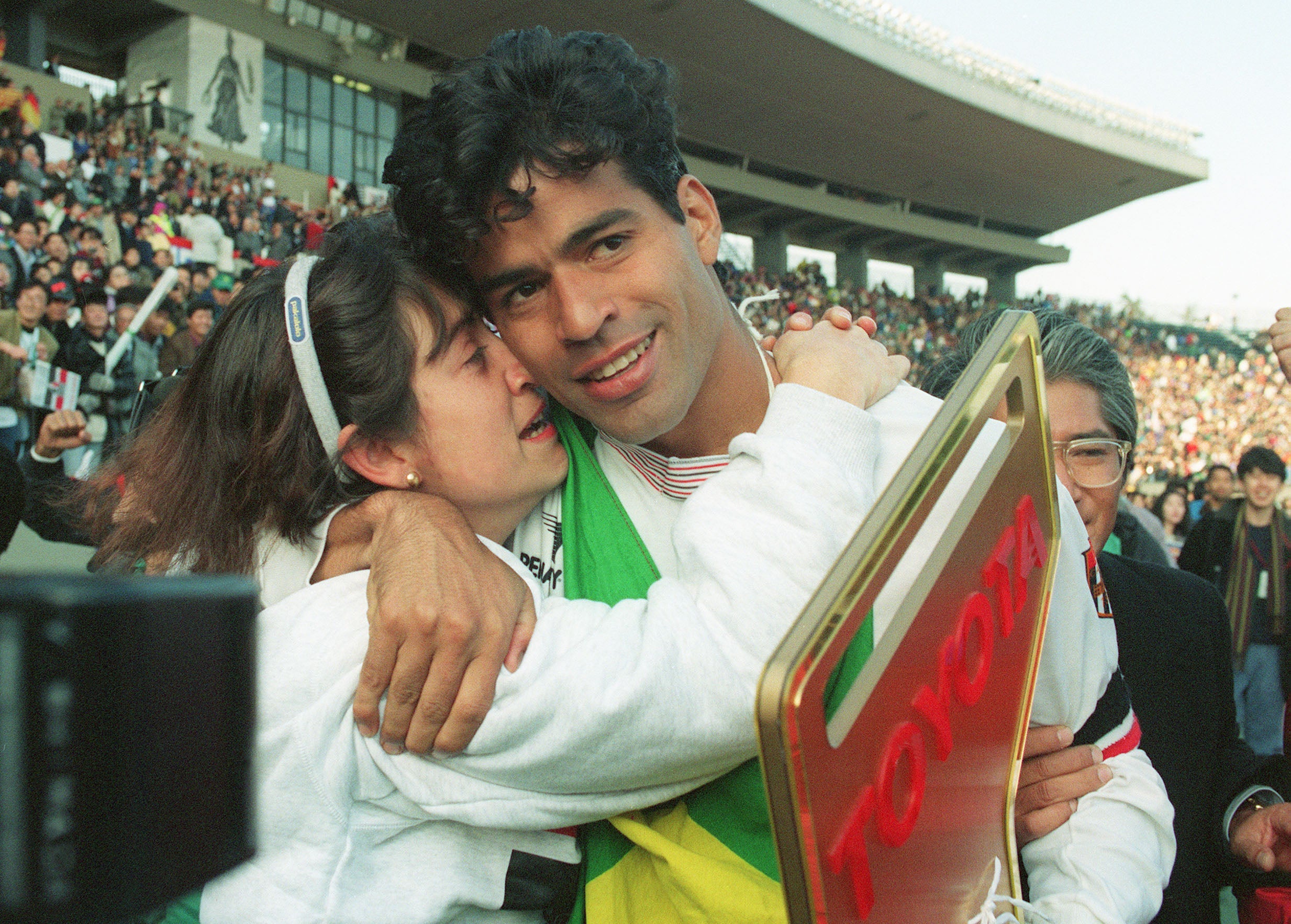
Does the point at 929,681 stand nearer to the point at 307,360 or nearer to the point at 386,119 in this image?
the point at 307,360

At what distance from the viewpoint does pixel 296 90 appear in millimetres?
22156

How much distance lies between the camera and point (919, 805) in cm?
78

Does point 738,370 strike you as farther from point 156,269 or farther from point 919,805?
point 156,269

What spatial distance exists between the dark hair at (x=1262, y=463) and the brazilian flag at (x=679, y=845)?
16.0 feet

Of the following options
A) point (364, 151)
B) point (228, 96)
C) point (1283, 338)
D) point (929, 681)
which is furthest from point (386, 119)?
point (929, 681)

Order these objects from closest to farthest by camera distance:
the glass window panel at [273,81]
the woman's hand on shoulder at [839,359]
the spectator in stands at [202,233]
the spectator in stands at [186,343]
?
the woman's hand on shoulder at [839,359] → the spectator in stands at [186,343] → the spectator in stands at [202,233] → the glass window panel at [273,81]

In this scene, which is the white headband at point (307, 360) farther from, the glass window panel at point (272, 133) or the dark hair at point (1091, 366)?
the glass window panel at point (272, 133)

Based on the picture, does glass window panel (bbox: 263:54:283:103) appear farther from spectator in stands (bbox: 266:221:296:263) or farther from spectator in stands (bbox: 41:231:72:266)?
spectator in stands (bbox: 41:231:72:266)

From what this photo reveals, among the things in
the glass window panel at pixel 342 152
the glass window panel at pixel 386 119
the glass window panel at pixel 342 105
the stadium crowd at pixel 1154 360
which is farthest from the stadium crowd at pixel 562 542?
the glass window panel at pixel 386 119

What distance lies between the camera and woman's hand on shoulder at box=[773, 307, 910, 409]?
1355 mm

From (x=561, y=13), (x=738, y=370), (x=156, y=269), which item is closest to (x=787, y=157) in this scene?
(x=561, y=13)

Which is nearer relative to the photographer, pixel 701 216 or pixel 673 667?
pixel 673 667

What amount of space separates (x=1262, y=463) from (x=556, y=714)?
17.9ft

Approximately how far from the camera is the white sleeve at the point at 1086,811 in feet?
3.95
